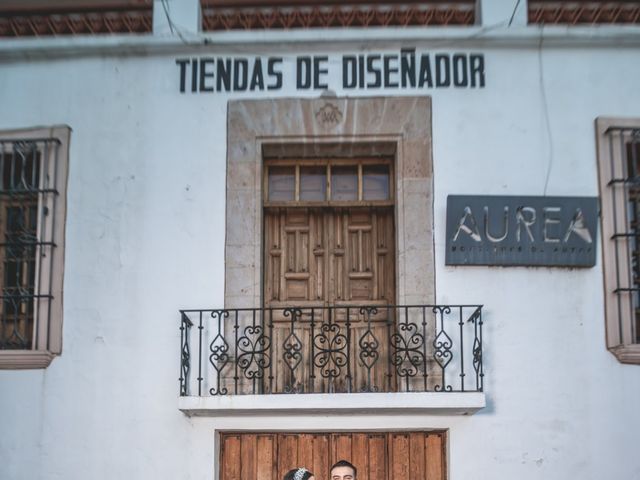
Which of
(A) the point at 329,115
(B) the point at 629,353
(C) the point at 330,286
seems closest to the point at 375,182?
(A) the point at 329,115

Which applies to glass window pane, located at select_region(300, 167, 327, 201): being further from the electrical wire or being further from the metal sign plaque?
the electrical wire

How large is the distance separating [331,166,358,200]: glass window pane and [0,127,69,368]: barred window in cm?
246

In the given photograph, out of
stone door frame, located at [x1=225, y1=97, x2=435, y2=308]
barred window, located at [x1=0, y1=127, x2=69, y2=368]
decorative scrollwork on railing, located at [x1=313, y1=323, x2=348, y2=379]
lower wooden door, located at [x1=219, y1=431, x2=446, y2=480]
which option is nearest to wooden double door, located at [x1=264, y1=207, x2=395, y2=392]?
decorative scrollwork on railing, located at [x1=313, y1=323, x2=348, y2=379]

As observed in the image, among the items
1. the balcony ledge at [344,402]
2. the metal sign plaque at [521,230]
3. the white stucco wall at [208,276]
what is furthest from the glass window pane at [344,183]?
the balcony ledge at [344,402]

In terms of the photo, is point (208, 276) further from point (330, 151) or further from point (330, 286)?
point (330, 151)

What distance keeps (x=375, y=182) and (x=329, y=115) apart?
798 millimetres

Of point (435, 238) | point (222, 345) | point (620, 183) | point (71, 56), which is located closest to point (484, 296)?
point (435, 238)

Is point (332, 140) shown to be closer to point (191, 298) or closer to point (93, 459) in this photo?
point (191, 298)

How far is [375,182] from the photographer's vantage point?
955 centimetres

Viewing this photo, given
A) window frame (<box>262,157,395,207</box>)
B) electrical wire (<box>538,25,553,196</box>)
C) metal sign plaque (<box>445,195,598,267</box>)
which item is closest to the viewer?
metal sign plaque (<box>445,195,598,267</box>)

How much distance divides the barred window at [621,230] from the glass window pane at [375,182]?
1930 mm

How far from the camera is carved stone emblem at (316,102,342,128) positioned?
921 centimetres

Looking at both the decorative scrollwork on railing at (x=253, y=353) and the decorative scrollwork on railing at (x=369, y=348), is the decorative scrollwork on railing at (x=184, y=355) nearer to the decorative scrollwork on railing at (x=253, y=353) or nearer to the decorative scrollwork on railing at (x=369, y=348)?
the decorative scrollwork on railing at (x=253, y=353)

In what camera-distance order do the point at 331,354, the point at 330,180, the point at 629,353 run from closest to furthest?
the point at 629,353, the point at 331,354, the point at 330,180
